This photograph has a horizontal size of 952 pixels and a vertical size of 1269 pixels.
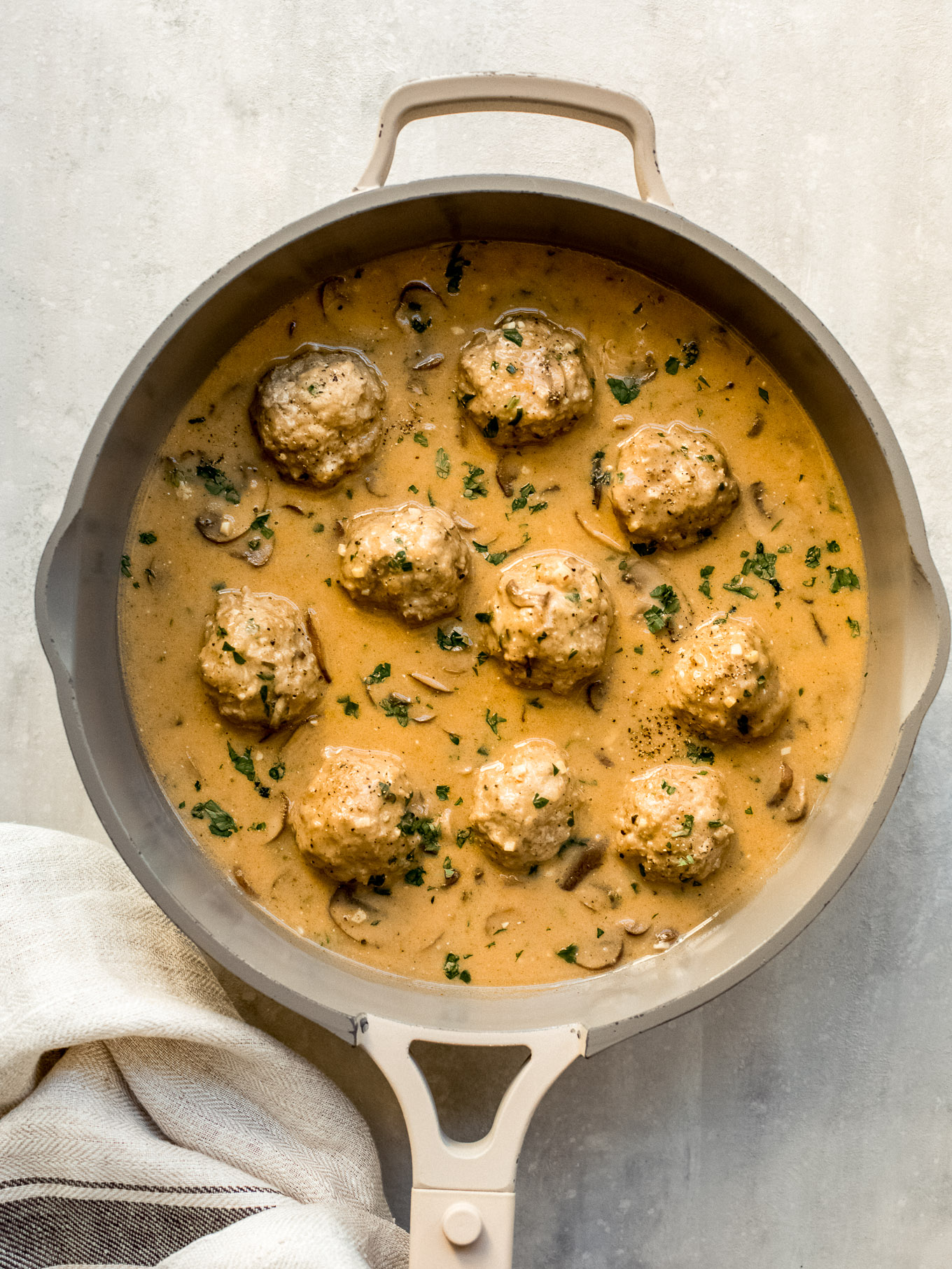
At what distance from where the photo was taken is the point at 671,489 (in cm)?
241

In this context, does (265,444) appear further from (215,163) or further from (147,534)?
(215,163)

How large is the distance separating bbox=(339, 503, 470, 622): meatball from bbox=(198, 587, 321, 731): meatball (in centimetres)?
19

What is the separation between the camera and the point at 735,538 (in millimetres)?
2527

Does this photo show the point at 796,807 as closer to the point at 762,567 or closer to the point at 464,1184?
the point at 762,567

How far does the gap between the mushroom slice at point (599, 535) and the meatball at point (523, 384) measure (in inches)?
8.5

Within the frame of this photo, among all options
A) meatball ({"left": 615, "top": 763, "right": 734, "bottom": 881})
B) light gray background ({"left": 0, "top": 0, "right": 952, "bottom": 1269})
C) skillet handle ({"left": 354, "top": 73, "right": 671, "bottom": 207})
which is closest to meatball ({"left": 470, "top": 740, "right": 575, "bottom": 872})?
meatball ({"left": 615, "top": 763, "right": 734, "bottom": 881})

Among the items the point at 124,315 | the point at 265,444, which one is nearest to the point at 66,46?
the point at 124,315

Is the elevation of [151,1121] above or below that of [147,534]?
below

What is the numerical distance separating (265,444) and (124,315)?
65 cm

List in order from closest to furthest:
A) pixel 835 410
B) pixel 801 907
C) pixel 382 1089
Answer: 1. pixel 801 907
2. pixel 835 410
3. pixel 382 1089

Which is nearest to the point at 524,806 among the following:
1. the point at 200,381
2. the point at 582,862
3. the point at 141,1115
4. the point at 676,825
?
the point at 582,862

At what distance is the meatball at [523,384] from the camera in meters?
2.42

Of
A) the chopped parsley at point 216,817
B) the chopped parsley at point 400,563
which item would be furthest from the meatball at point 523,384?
the chopped parsley at point 216,817

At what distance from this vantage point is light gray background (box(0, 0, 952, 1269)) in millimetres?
2678
